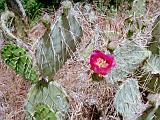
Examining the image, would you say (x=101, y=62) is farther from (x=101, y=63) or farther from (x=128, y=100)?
(x=128, y=100)

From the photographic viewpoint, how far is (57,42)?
6.55ft

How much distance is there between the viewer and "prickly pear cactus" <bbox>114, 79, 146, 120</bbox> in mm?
1997

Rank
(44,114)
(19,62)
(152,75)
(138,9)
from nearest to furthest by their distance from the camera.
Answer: (44,114), (19,62), (152,75), (138,9)

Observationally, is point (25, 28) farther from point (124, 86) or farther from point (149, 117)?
point (149, 117)

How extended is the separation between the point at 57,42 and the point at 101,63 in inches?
7.4

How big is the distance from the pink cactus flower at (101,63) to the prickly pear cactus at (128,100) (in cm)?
10

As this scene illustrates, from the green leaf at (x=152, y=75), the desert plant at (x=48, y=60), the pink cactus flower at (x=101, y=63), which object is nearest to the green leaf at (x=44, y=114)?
the desert plant at (x=48, y=60)

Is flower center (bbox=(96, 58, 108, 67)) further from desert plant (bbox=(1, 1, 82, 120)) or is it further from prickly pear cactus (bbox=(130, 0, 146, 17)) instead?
prickly pear cactus (bbox=(130, 0, 146, 17))

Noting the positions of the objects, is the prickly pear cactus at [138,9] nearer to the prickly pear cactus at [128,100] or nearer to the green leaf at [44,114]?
the prickly pear cactus at [128,100]

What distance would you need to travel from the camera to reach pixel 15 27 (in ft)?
9.05

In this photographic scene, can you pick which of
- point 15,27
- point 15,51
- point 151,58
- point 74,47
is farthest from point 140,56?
point 15,27

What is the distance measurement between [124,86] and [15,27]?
3.11 ft

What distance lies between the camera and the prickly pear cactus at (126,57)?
82.2 inches

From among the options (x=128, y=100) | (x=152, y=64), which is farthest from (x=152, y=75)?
(x=128, y=100)
